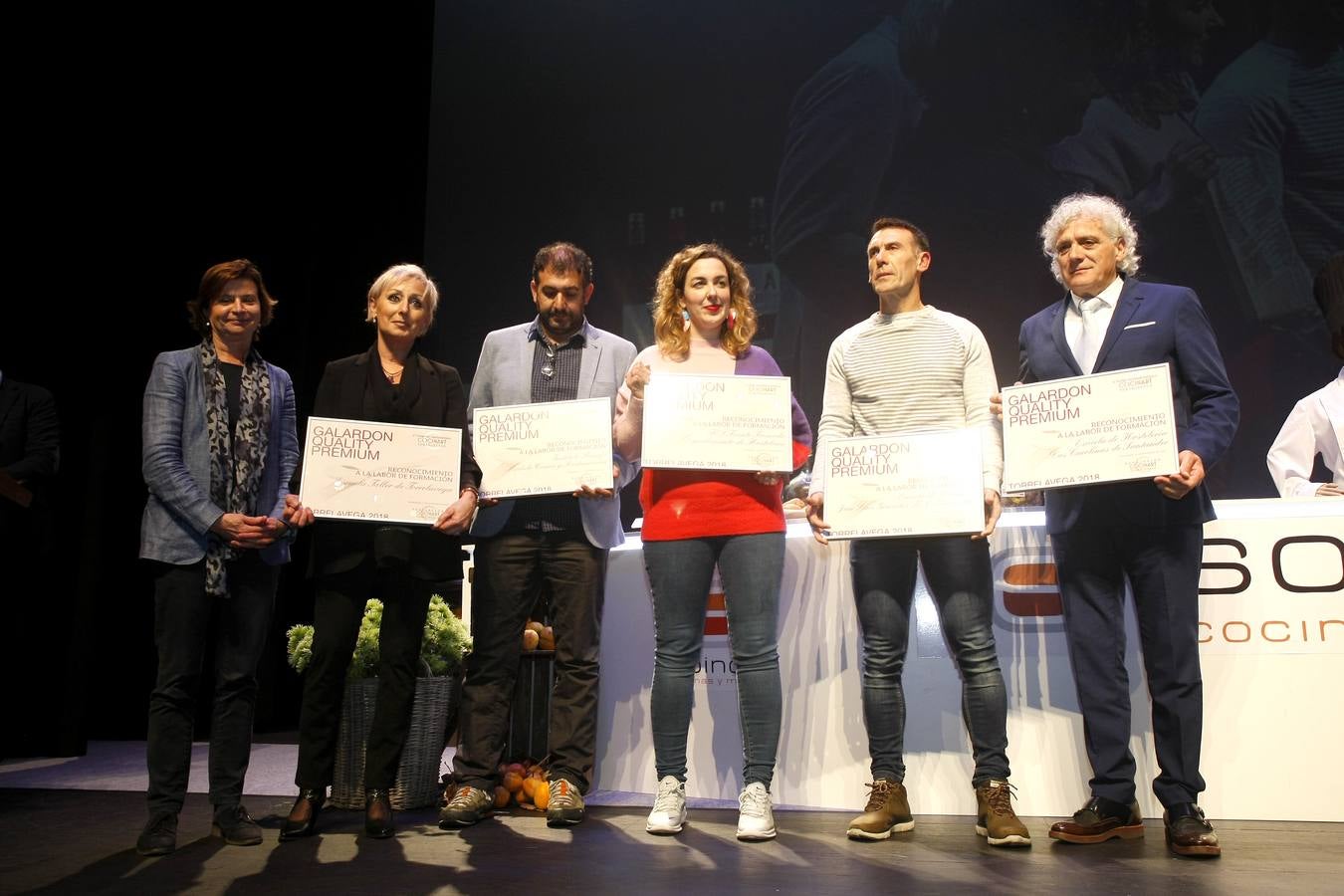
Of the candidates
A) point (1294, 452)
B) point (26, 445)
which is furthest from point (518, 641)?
point (1294, 452)

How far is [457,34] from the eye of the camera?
6.01m

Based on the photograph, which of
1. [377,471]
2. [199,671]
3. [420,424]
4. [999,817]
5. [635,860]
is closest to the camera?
[635,860]

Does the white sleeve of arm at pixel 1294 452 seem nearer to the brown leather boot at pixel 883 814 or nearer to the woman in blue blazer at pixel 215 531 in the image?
the brown leather boot at pixel 883 814

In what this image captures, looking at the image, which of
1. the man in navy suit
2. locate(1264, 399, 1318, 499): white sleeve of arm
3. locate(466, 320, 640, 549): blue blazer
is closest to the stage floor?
the man in navy suit

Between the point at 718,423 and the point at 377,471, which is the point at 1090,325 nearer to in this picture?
the point at 718,423

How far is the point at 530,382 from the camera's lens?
9.48 ft

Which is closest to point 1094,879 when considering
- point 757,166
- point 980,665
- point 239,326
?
point 980,665

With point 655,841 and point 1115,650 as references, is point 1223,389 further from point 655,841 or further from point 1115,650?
point 655,841

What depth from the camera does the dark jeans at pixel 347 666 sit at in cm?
256

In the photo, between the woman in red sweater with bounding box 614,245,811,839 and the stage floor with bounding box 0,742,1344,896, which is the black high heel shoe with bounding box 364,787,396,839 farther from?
the woman in red sweater with bounding box 614,245,811,839

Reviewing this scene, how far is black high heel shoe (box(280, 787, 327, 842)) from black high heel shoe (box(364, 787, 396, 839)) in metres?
0.13

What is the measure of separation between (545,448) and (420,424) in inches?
13.9

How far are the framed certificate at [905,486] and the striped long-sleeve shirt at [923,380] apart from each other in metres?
0.06

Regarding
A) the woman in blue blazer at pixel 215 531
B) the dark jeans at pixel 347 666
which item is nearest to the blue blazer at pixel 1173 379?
the dark jeans at pixel 347 666
